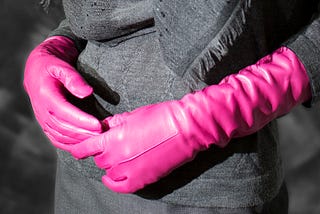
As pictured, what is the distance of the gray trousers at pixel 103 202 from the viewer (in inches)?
26.9

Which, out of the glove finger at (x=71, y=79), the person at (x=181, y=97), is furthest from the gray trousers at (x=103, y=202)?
the glove finger at (x=71, y=79)

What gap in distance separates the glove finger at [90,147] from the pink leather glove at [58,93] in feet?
0.04

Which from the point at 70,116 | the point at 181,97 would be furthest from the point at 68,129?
the point at 181,97

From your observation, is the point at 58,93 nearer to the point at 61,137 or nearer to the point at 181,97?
the point at 61,137

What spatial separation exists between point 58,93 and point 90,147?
0.30 ft

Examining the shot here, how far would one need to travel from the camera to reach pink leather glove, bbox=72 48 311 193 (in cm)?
61

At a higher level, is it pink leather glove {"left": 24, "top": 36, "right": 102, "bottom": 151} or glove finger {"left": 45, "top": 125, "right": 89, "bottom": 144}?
pink leather glove {"left": 24, "top": 36, "right": 102, "bottom": 151}

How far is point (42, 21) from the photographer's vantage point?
1.22 meters

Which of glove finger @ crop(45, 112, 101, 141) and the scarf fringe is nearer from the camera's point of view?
the scarf fringe

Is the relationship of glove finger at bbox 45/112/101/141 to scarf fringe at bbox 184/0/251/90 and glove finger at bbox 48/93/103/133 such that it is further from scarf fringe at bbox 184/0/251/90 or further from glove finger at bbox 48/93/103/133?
scarf fringe at bbox 184/0/251/90

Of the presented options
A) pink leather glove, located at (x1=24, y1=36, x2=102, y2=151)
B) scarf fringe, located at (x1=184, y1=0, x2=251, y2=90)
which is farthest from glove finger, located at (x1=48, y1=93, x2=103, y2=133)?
scarf fringe, located at (x1=184, y1=0, x2=251, y2=90)

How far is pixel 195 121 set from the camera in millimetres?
604

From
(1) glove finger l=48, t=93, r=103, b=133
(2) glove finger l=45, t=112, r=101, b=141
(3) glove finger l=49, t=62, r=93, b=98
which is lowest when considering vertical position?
(2) glove finger l=45, t=112, r=101, b=141

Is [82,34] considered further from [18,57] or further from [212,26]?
[18,57]
